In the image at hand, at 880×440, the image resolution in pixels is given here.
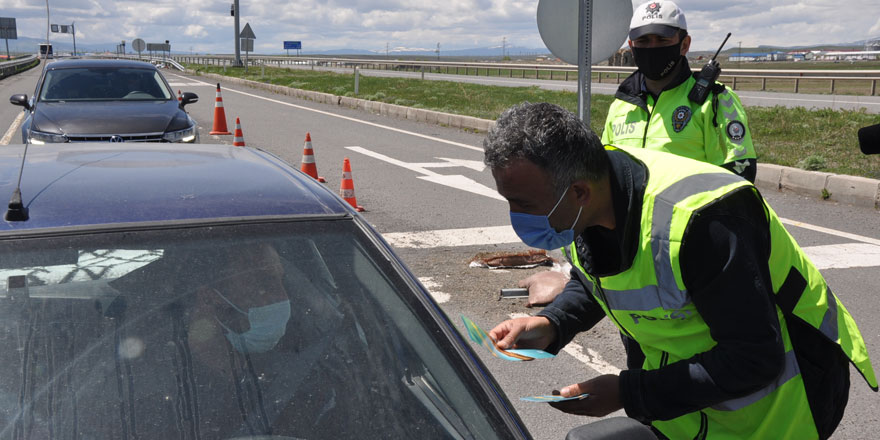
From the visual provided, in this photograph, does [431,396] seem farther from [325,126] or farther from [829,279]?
[325,126]

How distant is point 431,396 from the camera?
1849 millimetres

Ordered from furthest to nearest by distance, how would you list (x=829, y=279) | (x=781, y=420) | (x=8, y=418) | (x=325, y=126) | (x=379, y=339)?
(x=325, y=126) < (x=829, y=279) < (x=379, y=339) < (x=781, y=420) < (x=8, y=418)

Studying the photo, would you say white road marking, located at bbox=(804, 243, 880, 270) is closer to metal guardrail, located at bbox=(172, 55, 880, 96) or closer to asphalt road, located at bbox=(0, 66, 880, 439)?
asphalt road, located at bbox=(0, 66, 880, 439)

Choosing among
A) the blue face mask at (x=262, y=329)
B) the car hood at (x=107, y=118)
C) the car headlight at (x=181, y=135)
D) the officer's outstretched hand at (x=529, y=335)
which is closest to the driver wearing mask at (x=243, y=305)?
the blue face mask at (x=262, y=329)

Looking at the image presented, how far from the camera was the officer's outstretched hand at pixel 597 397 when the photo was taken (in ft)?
6.14

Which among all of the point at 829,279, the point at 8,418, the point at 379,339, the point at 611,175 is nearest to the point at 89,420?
the point at 8,418

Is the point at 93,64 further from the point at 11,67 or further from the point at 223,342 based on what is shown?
the point at 11,67

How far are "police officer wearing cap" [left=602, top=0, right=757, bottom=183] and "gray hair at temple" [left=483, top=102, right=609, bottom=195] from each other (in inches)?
75.2

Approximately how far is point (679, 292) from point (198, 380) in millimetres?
1071

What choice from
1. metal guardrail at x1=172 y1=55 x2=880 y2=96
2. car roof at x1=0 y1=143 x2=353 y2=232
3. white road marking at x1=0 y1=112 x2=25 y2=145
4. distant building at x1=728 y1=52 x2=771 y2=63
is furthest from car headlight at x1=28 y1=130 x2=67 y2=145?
distant building at x1=728 y1=52 x2=771 y2=63

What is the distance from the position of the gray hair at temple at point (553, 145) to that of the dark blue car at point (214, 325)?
470mm

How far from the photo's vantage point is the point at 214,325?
1.92 meters

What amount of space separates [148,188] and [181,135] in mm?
7404

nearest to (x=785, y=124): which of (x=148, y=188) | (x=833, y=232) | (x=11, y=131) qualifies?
(x=833, y=232)
